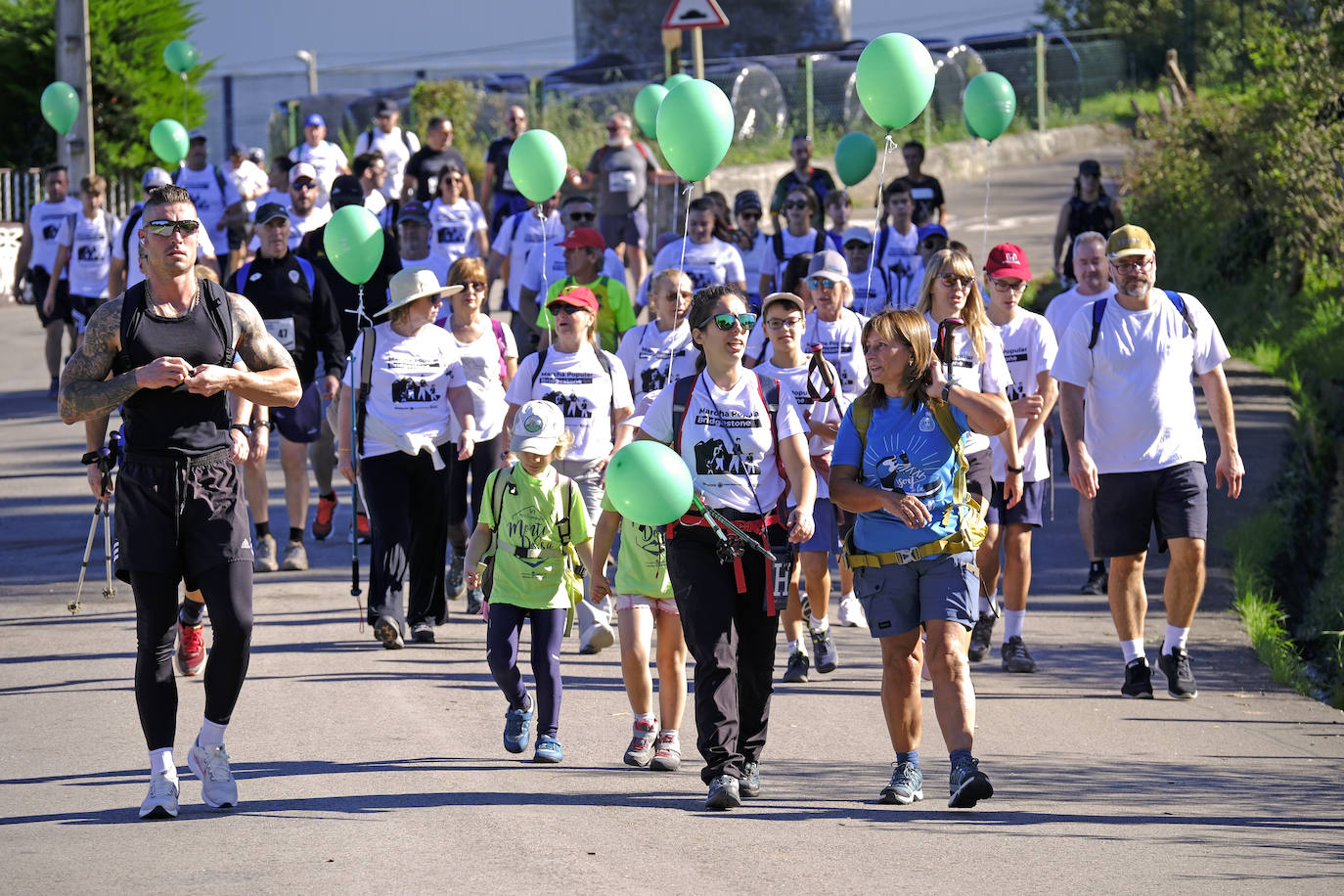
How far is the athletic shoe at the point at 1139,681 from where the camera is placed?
830cm

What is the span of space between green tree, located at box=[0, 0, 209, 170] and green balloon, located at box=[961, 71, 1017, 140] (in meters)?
19.9

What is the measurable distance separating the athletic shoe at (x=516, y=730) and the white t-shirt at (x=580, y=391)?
80.1 inches

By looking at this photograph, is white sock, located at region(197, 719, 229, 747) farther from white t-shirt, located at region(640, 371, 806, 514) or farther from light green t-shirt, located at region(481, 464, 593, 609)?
white t-shirt, located at region(640, 371, 806, 514)

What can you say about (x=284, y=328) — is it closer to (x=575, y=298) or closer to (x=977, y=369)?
(x=575, y=298)

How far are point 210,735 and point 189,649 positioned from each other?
205 centimetres

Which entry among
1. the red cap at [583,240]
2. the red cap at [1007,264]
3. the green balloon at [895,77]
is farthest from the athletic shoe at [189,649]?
the red cap at [1007,264]

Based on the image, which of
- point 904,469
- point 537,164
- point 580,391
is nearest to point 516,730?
point 904,469

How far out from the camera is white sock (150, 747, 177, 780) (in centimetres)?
629

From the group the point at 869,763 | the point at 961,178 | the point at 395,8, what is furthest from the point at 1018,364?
the point at 395,8

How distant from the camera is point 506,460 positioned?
814 cm

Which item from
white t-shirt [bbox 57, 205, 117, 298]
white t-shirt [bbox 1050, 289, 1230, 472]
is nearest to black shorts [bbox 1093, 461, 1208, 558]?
white t-shirt [bbox 1050, 289, 1230, 472]

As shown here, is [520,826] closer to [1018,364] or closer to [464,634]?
[464,634]

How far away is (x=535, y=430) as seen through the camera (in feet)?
24.6

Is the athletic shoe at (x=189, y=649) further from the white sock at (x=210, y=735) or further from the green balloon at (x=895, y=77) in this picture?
the green balloon at (x=895, y=77)
